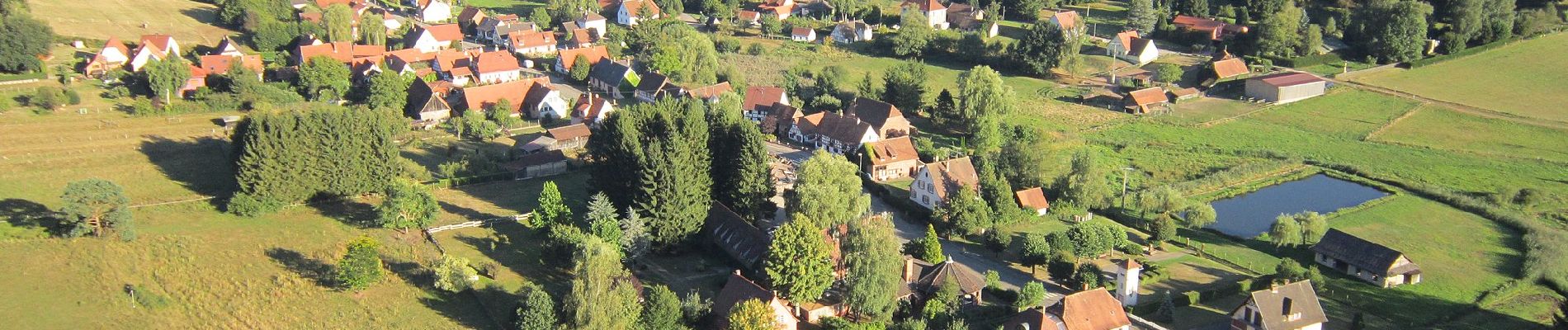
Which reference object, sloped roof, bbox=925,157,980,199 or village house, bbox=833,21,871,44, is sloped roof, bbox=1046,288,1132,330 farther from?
village house, bbox=833,21,871,44

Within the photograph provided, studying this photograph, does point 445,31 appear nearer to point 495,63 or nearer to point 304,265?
point 495,63

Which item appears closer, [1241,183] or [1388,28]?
[1241,183]

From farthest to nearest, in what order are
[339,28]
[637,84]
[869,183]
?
1. [339,28]
2. [637,84]
3. [869,183]

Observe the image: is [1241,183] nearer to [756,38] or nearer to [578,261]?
[578,261]

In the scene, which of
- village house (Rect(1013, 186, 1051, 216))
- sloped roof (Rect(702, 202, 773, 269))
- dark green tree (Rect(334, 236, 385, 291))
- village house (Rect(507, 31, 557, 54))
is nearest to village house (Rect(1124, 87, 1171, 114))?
village house (Rect(1013, 186, 1051, 216))

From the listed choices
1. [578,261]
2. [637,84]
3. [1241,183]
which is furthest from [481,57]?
[1241,183]

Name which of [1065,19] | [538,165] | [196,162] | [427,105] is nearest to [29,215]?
[196,162]
